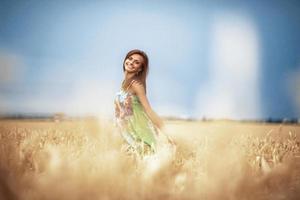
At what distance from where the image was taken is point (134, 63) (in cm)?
299

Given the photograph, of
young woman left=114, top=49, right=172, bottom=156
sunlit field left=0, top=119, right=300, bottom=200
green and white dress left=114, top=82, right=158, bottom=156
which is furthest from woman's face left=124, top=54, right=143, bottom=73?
sunlit field left=0, top=119, right=300, bottom=200

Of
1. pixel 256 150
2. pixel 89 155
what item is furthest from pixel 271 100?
pixel 89 155

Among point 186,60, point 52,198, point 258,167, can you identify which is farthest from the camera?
point 186,60

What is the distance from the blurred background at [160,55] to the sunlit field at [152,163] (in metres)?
0.12

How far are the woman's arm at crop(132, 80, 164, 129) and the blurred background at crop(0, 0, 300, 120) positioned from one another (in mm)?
42

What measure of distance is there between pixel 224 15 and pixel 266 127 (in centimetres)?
82

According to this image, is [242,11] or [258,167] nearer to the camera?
[258,167]

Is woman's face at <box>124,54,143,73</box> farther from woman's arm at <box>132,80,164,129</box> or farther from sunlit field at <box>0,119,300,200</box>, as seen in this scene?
sunlit field at <box>0,119,300,200</box>

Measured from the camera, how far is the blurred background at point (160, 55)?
2.96 m

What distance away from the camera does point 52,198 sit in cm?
269

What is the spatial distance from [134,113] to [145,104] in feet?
→ 0.31

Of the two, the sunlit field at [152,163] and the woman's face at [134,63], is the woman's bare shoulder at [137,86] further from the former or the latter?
the sunlit field at [152,163]

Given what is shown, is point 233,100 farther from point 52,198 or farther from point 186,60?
point 52,198

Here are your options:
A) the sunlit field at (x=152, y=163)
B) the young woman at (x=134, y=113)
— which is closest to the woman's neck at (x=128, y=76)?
the young woman at (x=134, y=113)
